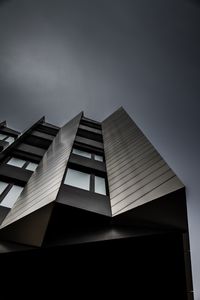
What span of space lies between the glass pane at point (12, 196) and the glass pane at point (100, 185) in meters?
3.39

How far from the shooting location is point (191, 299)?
7.10m

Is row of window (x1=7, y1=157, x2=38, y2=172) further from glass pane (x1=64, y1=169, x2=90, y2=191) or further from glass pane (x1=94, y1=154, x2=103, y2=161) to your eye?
glass pane (x1=94, y1=154, x2=103, y2=161)

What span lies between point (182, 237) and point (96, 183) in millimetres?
4598

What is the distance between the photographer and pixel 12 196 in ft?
30.8

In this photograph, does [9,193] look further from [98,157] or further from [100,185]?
[98,157]

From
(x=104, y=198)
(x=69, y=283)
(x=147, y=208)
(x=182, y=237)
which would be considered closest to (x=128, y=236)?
(x=147, y=208)

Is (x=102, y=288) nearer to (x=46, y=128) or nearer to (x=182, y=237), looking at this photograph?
(x=182, y=237)

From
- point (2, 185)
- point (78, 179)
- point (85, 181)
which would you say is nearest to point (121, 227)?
point (85, 181)

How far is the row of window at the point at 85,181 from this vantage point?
31.0 ft

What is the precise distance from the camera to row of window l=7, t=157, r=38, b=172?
12719mm

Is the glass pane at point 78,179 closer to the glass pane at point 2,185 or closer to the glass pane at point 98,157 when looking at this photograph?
the glass pane at point 2,185

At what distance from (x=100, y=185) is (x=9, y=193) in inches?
156

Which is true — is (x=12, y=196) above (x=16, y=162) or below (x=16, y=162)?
below

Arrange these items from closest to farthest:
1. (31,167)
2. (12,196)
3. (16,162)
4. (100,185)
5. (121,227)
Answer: (121,227)
(12,196)
(100,185)
(31,167)
(16,162)
